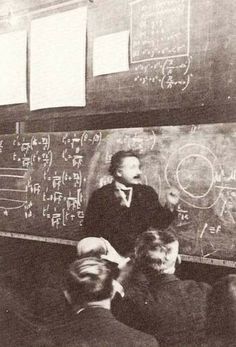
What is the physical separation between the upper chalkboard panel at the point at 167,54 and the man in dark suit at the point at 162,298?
771 millimetres

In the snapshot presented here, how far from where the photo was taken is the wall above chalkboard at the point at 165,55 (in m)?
2.80

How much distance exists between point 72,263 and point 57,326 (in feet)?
1.28

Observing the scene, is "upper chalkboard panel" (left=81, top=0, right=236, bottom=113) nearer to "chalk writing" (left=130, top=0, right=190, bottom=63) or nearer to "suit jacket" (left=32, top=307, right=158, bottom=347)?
"chalk writing" (left=130, top=0, right=190, bottom=63)

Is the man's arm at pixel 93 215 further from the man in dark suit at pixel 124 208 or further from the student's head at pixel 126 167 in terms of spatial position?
the student's head at pixel 126 167

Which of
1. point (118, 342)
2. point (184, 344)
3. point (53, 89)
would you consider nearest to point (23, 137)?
point (53, 89)

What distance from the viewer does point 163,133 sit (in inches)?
118

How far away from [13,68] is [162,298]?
6.27ft

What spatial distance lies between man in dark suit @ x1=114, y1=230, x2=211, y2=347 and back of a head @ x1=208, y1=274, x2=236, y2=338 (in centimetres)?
4

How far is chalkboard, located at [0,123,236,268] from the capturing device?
2.75m

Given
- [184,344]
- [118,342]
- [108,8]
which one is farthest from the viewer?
[108,8]

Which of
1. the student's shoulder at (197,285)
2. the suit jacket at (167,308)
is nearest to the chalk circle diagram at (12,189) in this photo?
the suit jacket at (167,308)

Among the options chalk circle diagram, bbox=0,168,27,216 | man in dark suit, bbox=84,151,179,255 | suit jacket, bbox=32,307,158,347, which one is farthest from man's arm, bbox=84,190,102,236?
chalk circle diagram, bbox=0,168,27,216

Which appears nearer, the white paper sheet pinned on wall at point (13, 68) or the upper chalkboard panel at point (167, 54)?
the upper chalkboard panel at point (167, 54)

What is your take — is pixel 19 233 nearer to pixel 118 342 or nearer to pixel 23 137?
pixel 23 137
